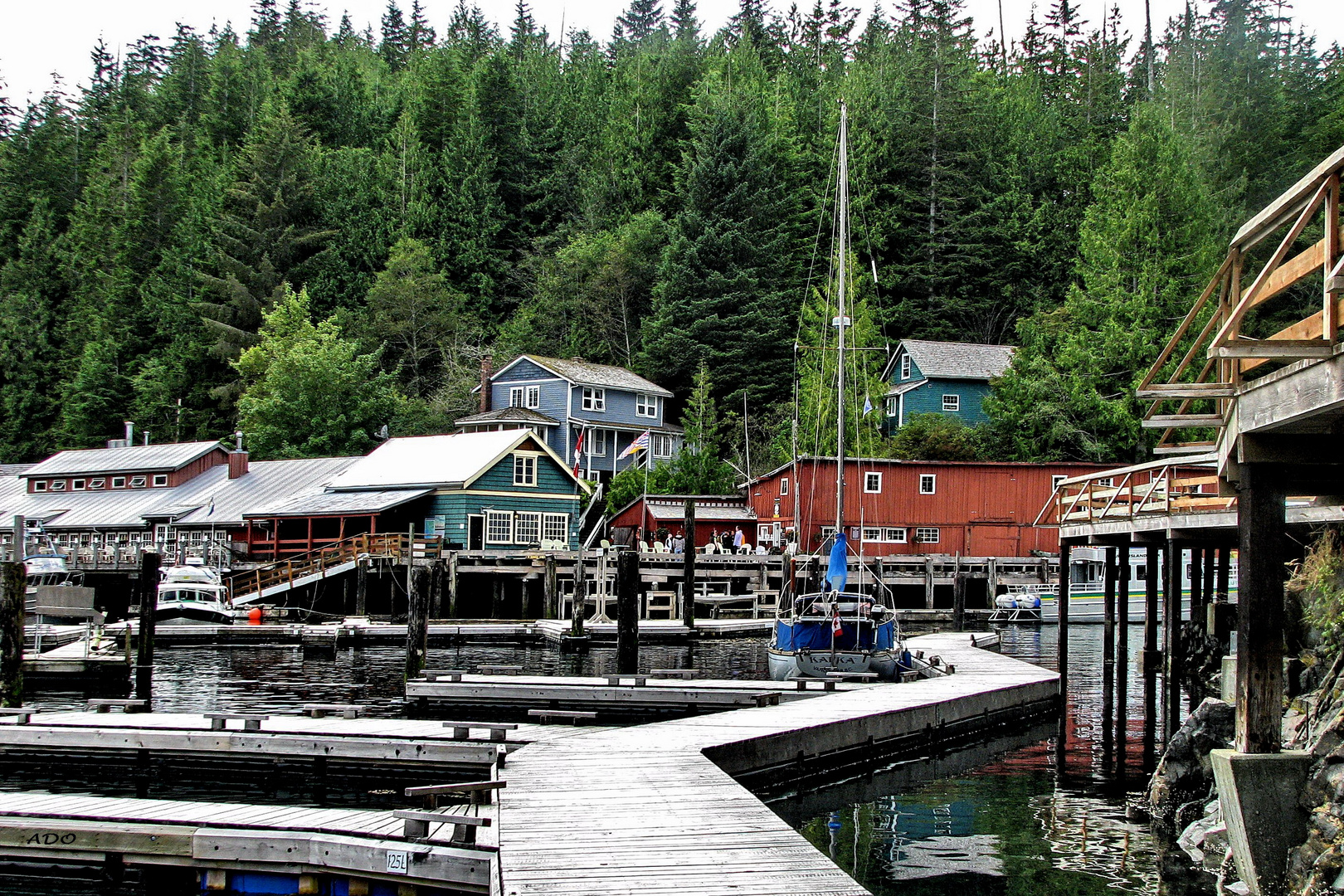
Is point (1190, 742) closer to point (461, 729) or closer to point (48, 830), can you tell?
point (461, 729)

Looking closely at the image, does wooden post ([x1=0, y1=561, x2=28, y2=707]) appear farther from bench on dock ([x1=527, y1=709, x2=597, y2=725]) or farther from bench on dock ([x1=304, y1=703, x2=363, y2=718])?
bench on dock ([x1=527, y1=709, x2=597, y2=725])

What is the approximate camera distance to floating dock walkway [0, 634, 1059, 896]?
31.3 ft

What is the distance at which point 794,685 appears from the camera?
2191 cm

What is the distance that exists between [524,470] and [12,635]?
32.8m

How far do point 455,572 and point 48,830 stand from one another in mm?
32820

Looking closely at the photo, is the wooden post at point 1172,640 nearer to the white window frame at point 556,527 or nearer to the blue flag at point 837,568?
the blue flag at point 837,568

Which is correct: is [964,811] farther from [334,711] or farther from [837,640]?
[334,711]

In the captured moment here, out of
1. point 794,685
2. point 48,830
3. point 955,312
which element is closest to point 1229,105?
point 955,312

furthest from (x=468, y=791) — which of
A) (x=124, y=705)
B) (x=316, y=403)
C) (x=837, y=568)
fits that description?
(x=316, y=403)

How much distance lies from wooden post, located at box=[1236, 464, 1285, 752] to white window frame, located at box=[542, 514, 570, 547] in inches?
1744

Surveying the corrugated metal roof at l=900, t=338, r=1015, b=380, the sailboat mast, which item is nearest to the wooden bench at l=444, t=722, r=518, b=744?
the sailboat mast

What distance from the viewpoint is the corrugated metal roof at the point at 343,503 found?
5062cm

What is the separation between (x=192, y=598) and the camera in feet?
144

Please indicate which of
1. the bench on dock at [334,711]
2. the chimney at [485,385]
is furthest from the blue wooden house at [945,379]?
the bench on dock at [334,711]
